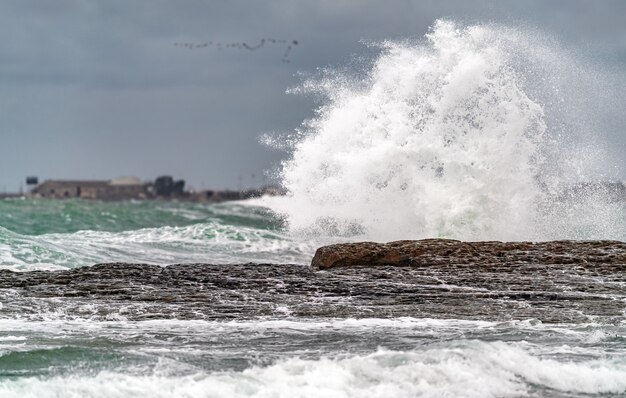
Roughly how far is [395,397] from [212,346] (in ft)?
7.52

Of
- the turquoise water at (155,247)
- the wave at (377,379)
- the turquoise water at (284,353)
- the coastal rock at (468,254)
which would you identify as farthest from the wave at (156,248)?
the wave at (377,379)

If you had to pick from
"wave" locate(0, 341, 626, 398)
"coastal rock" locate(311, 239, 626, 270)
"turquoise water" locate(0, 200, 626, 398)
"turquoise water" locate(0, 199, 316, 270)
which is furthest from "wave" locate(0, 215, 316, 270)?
"wave" locate(0, 341, 626, 398)

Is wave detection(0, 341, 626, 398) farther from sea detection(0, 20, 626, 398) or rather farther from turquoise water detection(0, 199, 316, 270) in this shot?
turquoise water detection(0, 199, 316, 270)

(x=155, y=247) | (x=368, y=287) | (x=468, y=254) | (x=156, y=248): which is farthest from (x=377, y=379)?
(x=155, y=247)

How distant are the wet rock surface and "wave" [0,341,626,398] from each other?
7.87 ft

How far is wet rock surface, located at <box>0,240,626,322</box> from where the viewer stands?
12.5m

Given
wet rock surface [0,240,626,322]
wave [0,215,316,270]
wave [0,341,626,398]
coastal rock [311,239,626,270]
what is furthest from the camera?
wave [0,215,316,270]

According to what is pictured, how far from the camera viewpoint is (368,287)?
14.0 metres

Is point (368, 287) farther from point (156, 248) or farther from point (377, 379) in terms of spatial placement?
point (156, 248)

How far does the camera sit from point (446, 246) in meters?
16.4

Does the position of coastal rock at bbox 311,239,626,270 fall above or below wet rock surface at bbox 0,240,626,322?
above

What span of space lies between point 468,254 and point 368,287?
2511mm

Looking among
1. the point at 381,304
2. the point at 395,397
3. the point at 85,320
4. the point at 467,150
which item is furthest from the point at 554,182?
the point at 395,397

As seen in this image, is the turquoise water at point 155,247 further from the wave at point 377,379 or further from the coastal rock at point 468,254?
the wave at point 377,379
